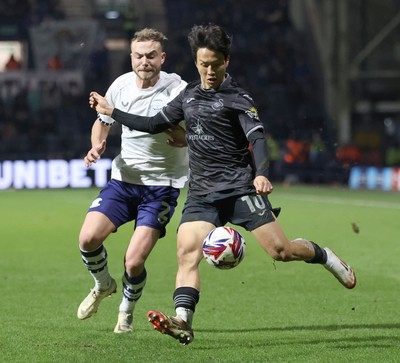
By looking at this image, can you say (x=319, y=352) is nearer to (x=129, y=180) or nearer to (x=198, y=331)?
(x=198, y=331)

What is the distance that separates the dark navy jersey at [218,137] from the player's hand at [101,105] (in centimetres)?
61

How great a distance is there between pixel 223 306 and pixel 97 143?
2.21m

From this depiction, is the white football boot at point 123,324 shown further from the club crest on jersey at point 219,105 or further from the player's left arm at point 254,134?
the club crest on jersey at point 219,105

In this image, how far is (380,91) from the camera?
37906 millimetres

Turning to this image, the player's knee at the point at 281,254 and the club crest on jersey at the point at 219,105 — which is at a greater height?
the club crest on jersey at the point at 219,105

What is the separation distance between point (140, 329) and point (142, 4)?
29.4 meters

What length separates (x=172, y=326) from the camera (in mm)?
6934

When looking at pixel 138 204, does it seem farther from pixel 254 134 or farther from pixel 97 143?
pixel 254 134

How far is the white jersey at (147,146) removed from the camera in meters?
8.27

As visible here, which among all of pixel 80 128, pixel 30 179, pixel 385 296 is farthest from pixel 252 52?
pixel 385 296

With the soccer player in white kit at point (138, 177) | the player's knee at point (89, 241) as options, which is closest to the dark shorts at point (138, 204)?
the soccer player in white kit at point (138, 177)

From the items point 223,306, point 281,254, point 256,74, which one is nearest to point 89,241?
point 281,254

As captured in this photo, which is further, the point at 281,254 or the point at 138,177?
the point at 138,177

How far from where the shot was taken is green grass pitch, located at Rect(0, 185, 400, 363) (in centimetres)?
733
